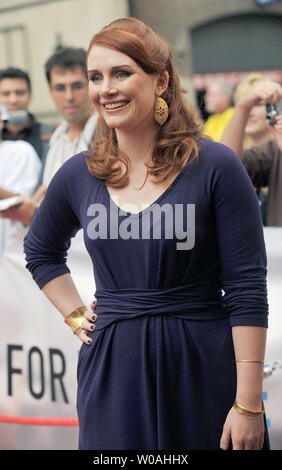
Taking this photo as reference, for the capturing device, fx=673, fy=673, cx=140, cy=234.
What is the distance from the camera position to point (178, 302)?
1.79 metres

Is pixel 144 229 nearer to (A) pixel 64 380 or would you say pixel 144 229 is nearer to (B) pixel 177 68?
(B) pixel 177 68

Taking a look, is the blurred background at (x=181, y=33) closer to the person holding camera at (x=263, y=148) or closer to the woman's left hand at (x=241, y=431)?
the person holding camera at (x=263, y=148)

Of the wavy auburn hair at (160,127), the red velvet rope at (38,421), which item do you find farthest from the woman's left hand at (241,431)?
the red velvet rope at (38,421)

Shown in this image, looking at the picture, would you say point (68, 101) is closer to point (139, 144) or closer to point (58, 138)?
point (58, 138)

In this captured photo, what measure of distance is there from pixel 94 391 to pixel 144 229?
0.48 meters

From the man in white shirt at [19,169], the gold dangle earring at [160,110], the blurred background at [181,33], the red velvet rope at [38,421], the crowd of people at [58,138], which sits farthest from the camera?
the blurred background at [181,33]

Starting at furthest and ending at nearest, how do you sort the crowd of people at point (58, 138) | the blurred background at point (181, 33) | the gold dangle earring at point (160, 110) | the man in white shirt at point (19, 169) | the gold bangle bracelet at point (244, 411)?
1. the blurred background at point (181, 33)
2. the man in white shirt at point (19, 169)
3. the crowd of people at point (58, 138)
4. the gold dangle earring at point (160, 110)
5. the gold bangle bracelet at point (244, 411)

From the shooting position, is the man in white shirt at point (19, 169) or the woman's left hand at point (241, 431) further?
the man in white shirt at point (19, 169)

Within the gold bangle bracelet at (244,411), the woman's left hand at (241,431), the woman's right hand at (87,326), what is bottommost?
the woman's left hand at (241,431)

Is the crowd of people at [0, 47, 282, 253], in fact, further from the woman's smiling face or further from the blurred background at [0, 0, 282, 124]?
the blurred background at [0, 0, 282, 124]

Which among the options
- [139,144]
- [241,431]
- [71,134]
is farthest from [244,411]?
[71,134]

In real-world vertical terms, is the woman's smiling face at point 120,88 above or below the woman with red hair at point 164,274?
above

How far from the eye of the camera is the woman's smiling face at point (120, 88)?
5.89 feet

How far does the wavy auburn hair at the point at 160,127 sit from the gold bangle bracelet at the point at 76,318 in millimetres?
458
